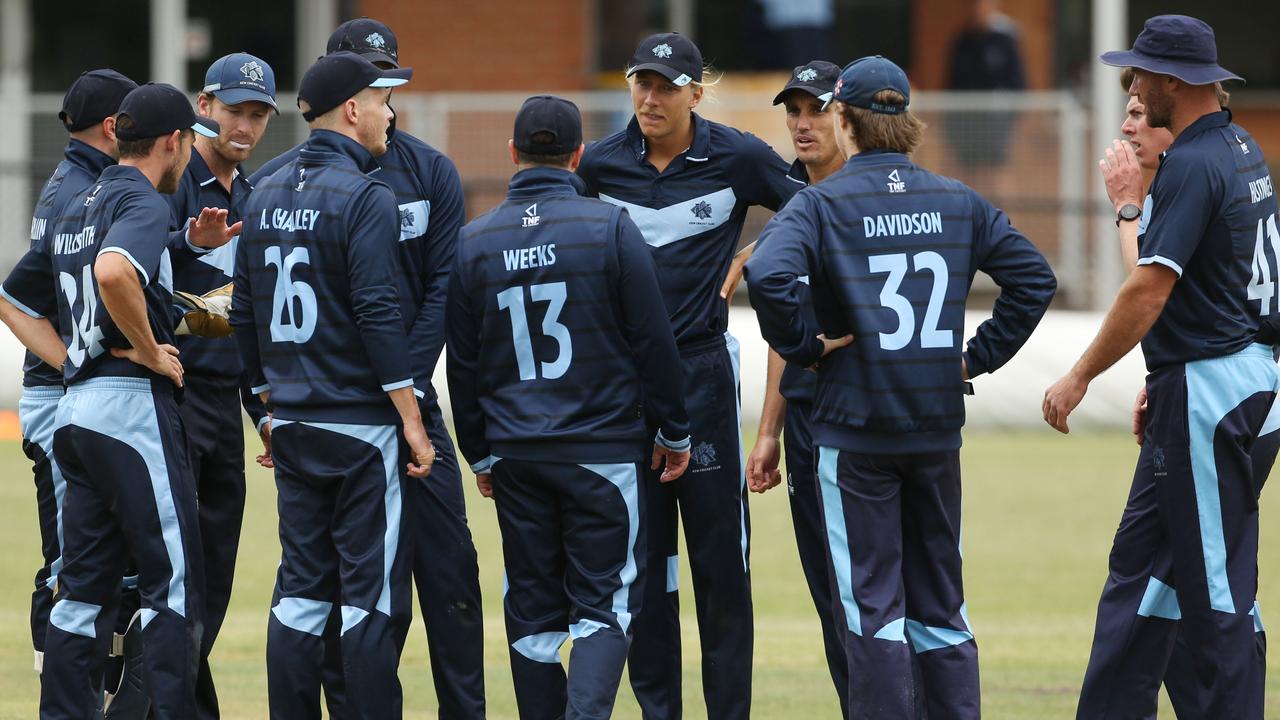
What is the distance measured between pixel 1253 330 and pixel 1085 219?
12.0 meters

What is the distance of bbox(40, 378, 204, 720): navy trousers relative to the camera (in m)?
5.89

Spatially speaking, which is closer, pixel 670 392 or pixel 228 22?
pixel 670 392

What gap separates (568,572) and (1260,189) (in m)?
2.73

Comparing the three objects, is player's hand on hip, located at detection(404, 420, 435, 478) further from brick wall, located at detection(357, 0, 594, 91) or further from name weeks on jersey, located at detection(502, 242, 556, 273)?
brick wall, located at detection(357, 0, 594, 91)

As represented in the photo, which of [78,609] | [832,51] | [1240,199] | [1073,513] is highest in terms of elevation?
[832,51]

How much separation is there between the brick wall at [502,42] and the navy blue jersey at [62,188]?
14.2m

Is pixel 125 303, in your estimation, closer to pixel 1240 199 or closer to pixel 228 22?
pixel 1240 199

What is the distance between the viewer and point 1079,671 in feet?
25.5

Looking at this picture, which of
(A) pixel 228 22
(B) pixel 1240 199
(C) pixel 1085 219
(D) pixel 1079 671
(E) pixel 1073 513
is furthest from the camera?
(A) pixel 228 22

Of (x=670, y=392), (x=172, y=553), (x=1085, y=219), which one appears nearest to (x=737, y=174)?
(x=670, y=392)

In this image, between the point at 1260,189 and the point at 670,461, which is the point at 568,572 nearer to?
the point at 670,461

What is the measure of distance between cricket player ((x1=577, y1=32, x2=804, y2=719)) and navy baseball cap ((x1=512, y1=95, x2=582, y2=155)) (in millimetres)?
658

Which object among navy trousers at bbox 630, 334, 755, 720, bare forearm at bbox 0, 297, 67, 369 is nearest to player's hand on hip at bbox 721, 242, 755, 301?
navy trousers at bbox 630, 334, 755, 720

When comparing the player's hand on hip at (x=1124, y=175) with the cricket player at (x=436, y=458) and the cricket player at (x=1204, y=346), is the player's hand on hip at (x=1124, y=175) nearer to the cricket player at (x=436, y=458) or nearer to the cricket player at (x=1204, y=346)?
the cricket player at (x=1204, y=346)
